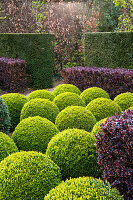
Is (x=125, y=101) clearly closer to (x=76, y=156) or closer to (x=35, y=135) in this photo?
(x=35, y=135)

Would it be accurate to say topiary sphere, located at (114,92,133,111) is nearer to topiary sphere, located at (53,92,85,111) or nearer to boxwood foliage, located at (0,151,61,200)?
topiary sphere, located at (53,92,85,111)

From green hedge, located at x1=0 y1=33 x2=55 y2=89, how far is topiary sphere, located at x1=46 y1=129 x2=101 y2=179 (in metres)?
9.03

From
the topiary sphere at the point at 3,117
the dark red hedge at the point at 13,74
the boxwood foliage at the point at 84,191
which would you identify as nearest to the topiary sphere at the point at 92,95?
the topiary sphere at the point at 3,117

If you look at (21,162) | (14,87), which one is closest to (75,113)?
(21,162)

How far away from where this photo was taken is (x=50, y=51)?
39.5 feet

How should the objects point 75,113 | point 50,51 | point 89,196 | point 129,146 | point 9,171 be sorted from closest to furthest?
1. point 89,196
2. point 129,146
3. point 9,171
4. point 75,113
5. point 50,51

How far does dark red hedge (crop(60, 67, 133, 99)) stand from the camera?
741 cm

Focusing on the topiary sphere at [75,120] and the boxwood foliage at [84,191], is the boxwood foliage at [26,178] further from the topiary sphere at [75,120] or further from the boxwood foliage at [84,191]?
the topiary sphere at [75,120]

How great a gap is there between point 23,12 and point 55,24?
233 cm

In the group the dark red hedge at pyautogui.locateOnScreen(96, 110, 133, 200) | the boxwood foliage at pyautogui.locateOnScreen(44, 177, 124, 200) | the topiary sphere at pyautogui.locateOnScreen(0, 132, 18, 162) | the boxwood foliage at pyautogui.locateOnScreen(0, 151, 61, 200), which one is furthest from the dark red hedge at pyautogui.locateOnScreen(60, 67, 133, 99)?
the boxwood foliage at pyautogui.locateOnScreen(44, 177, 124, 200)

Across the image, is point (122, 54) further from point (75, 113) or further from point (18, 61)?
point (75, 113)

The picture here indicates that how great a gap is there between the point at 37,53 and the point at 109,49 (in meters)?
3.76

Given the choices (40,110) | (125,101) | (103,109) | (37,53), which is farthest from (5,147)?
(37,53)

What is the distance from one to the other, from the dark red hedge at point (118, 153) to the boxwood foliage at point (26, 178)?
2.05 ft
